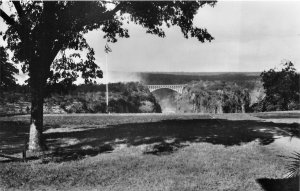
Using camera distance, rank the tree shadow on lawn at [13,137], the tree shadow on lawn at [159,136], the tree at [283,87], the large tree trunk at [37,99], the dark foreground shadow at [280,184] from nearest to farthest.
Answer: the dark foreground shadow at [280,184] → the large tree trunk at [37,99] → the tree shadow on lawn at [159,136] → the tree shadow on lawn at [13,137] → the tree at [283,87]

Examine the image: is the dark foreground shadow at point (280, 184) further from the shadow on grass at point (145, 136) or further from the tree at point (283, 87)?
the tree at point (283, 87)

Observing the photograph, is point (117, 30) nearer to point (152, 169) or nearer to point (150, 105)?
point (152, 169)

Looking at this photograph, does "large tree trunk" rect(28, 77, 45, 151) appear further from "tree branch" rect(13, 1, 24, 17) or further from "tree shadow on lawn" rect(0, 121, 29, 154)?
"tree branch" rect(13, 1, 24, 17)

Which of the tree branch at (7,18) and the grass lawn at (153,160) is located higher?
the tree branch at (7,18)

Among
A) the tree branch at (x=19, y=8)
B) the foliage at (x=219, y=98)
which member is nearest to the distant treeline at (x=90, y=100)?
the foliage at (x=219, y=98)

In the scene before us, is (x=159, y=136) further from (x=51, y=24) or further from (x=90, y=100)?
(x=90, y=100)

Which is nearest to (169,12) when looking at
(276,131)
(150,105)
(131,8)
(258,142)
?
(131,8)

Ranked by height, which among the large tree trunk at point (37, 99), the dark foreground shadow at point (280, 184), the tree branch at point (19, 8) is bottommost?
the dark foreground shadow at point (280, 184)
